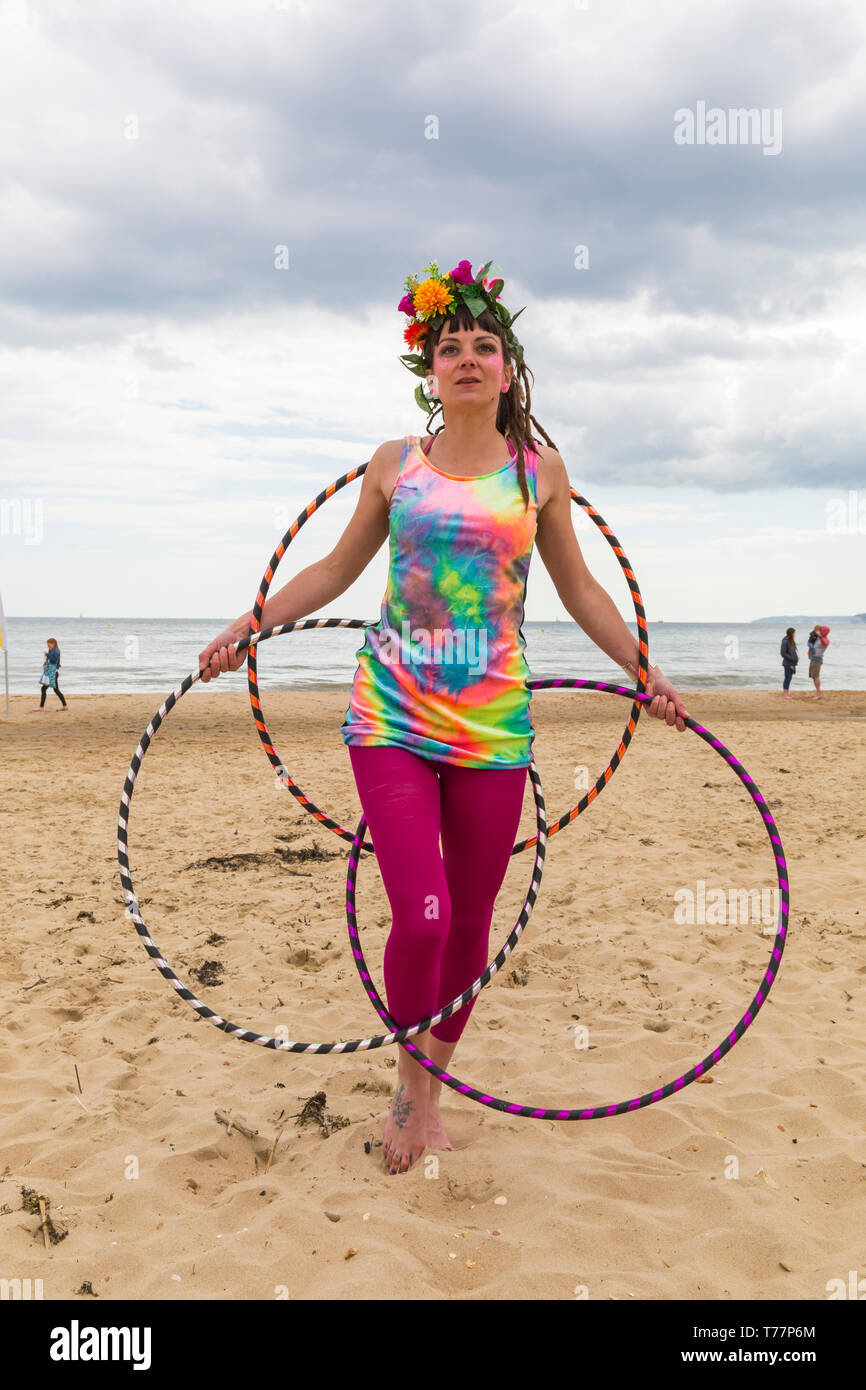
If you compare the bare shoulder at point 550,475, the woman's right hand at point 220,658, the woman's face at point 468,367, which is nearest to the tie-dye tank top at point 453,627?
the bare shoulder at point 550,475

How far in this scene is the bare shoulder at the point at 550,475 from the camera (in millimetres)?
3006

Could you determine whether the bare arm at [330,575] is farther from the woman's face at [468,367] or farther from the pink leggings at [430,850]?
the pink leggings at [430,850]

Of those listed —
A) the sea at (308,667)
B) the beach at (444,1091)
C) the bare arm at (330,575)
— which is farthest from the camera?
the sea at (308,667)

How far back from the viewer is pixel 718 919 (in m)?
5.64

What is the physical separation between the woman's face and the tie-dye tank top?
0.25 m

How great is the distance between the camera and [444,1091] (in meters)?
3.86

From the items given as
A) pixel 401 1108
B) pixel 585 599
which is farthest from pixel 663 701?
pixel 401 1108

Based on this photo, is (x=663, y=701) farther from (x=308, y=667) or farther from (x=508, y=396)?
(x=308, y=667)

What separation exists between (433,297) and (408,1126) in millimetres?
2595

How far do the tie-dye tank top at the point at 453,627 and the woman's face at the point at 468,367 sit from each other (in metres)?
0.25

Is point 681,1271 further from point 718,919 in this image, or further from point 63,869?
point 63,869

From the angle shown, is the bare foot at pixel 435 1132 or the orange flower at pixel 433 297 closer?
the orange flower at pixel 433 297

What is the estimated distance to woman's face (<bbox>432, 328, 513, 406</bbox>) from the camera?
115 inches
